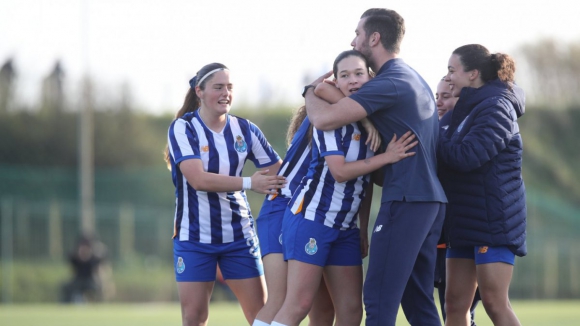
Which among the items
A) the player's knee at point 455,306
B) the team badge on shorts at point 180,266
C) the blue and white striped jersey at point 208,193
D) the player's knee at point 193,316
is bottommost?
the player's knee at point 193,316

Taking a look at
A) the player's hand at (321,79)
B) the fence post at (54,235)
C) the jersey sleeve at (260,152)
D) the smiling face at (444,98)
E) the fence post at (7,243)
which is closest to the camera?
the player's hand at (321,79)

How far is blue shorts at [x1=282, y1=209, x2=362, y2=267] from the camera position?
549 cm

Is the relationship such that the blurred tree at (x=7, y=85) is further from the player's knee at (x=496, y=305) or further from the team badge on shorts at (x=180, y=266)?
the player's knee at (x=496, y=305)

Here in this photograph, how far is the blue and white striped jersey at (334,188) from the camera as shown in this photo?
5484 millimetres

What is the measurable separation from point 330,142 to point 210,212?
125 centimetres

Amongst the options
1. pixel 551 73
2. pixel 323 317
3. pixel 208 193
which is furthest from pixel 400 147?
pixel 551 73

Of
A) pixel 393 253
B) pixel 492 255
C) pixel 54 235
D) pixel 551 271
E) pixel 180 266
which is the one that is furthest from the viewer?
pixel 54 235

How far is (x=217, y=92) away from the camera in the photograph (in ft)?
20.4

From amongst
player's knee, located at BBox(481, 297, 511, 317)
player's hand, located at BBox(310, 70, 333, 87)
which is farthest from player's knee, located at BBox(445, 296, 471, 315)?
player's hand, located at BBox(310, 70, 333, 87)

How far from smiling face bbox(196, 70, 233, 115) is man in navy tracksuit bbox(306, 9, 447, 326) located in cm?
92

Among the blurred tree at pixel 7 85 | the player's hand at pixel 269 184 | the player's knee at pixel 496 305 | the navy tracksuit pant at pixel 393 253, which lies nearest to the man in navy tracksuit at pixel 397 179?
the navy tracksuit pant at pixel 393 253

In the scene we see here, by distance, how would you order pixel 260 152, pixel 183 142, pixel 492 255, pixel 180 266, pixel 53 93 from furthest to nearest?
pixel 53 93
pixel 260 152
pixel 180 266
pixel 183 142
pixel 492 255

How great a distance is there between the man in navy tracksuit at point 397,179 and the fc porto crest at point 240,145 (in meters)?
0.99

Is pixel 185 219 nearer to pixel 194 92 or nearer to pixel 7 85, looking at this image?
pixel 194 92
